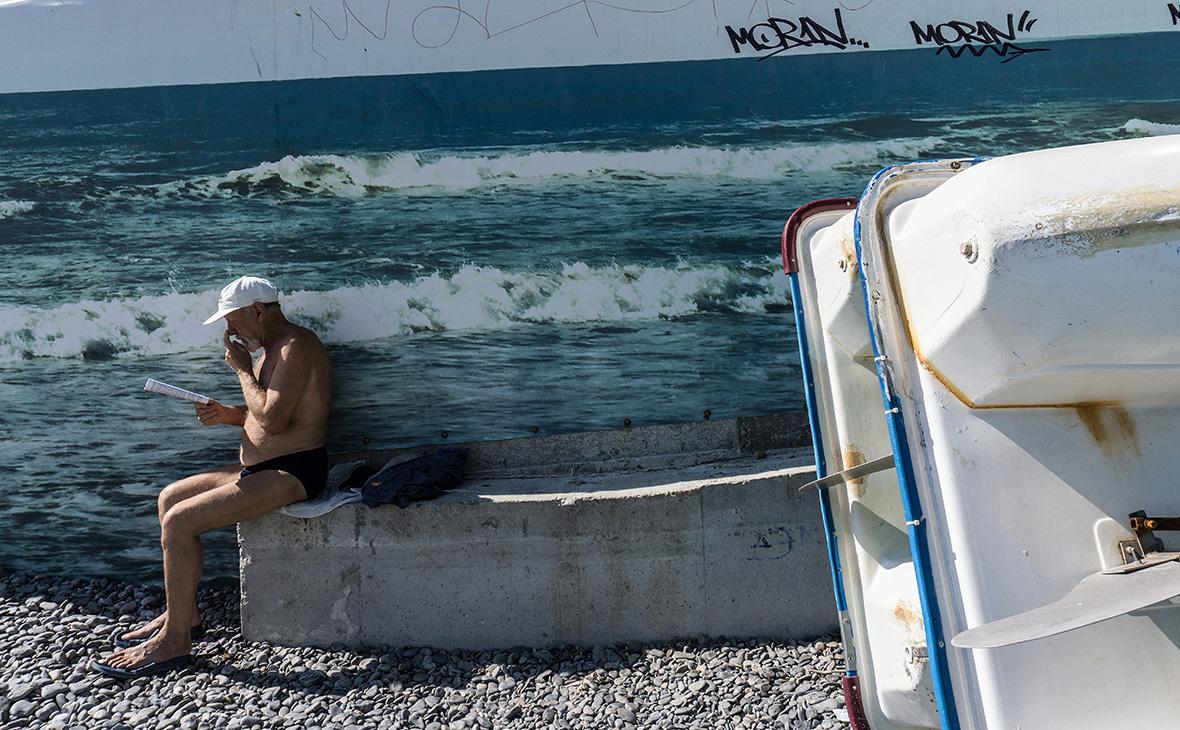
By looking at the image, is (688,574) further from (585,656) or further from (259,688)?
(259,688)

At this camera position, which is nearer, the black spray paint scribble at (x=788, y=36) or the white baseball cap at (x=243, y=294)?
the white baseball cap at (x=243, y=294)

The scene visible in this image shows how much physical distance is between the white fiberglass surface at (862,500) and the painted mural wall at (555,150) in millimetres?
1558

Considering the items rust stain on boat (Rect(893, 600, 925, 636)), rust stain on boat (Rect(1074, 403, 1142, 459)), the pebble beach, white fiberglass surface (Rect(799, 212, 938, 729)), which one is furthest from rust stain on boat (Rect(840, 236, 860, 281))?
the pebble beach

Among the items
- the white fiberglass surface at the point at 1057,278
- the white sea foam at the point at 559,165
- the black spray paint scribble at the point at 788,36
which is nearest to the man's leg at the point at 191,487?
the white sea foam at the point at 559,165

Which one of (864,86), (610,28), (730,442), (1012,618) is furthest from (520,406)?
(1012,618)

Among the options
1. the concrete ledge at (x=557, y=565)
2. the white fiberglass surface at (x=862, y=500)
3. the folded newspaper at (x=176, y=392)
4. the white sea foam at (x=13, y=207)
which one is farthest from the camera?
the white sea foam at (x=13, y=207)

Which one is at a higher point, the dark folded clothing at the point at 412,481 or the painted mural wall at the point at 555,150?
the painted mural wall at the point at 555,150

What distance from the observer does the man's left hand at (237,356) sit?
4.90m

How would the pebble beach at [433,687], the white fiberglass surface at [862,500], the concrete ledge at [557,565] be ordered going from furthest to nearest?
the concrete ledge at [557,565], the pebble beach at [433,687], the white fiberglass surface at [862,500]

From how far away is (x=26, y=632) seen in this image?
509 cm

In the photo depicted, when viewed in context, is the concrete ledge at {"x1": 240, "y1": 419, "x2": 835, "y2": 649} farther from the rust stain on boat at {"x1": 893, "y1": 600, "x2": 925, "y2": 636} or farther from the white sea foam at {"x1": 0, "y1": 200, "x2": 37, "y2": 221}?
the white sea foam at {"x1": 0, "y1": 200, "x2": 37, "y2": 221}

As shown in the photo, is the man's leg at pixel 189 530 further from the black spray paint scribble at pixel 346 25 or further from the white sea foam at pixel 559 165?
the black spray paint scribble at pixel 346 25

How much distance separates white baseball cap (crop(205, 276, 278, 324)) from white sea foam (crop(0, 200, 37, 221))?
1469 millimetres

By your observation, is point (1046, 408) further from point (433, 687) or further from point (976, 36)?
point (976, 36)
